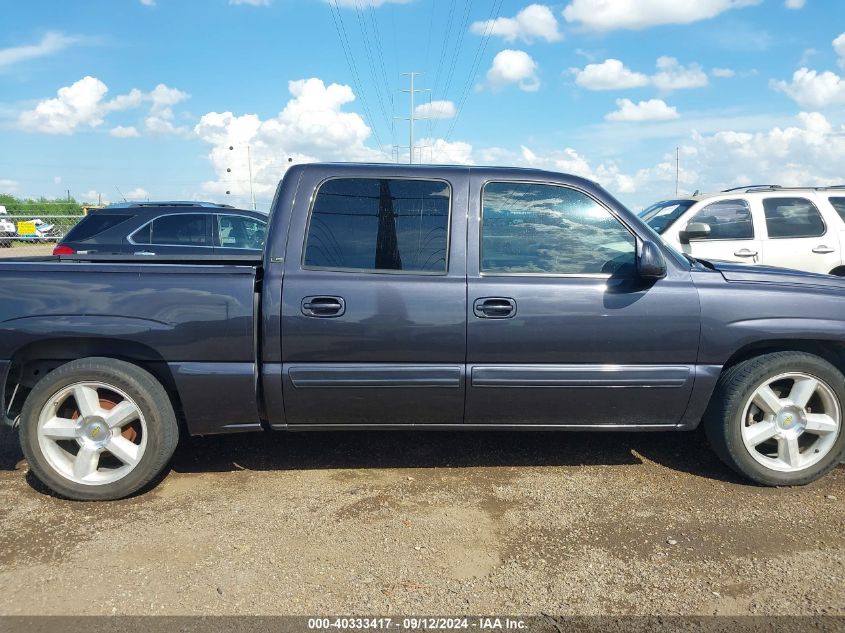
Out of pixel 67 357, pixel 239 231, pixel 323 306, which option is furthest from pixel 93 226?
pixel 323 306

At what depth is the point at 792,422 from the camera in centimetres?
360

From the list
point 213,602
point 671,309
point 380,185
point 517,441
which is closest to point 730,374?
point 671,309

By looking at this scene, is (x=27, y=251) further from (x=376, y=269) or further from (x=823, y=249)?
→ (x=823, y=249)

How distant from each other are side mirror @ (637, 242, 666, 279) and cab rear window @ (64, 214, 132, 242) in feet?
22.6

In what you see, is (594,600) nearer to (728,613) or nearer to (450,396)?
(728,613)

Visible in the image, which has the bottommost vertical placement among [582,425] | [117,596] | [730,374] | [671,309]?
[117,596]

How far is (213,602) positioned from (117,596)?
42 cm

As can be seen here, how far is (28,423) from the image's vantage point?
3375 mm

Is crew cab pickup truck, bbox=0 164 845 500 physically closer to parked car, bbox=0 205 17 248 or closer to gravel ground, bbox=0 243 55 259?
gravel ground, bbox=0 243 55 259

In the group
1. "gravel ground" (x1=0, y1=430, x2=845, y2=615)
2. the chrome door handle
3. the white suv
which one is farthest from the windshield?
"gravel ground" (x1=0, y1=430, x2=845, y2=615)

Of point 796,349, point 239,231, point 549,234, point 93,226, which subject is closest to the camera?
point 549,234

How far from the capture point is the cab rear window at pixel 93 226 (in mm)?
8047

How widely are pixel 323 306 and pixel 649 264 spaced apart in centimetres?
174

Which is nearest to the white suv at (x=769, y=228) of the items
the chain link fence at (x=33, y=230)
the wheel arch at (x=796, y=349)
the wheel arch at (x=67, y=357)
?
the wheel arch at (x=796, y=349)
